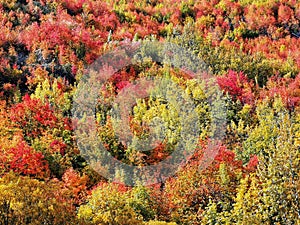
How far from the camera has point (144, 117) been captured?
54.9 m

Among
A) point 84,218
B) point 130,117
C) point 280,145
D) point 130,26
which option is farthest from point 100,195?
Answer: point 130,26

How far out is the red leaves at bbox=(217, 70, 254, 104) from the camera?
2416 inches

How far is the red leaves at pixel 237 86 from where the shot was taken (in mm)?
61375

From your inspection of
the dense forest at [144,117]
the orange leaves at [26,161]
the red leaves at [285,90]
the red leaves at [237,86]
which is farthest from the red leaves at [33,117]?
the red leaves at [285,90]

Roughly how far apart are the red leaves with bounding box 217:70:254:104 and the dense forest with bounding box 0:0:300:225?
15 cm

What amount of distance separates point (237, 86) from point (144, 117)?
12.7 metres

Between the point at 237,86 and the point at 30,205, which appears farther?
the point at 237,86

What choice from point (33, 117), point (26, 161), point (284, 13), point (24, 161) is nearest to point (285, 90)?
point (33, 117)

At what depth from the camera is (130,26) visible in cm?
8006

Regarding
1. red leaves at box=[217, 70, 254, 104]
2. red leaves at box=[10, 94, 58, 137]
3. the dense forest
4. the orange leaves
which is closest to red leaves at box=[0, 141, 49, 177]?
the orange leaves

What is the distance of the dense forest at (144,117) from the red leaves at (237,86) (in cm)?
15

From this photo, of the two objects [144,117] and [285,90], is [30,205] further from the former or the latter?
[285,90]

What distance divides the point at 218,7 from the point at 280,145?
5812 centimetres

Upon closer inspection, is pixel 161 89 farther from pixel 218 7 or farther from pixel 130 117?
pixel 218 7
